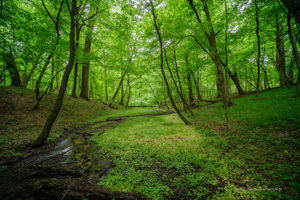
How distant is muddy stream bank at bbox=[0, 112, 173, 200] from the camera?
3.13 metres

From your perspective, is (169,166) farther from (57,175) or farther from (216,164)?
(57,175)

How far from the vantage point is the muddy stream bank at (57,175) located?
3.13 m

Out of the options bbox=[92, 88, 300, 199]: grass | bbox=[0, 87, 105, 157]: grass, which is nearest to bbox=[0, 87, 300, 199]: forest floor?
bbox=[92, 88, 300, 199]: grass

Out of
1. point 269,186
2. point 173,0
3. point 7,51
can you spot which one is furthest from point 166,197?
point 173,0

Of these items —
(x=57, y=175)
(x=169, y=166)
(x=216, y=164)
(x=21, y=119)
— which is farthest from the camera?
(x=21, y=119)

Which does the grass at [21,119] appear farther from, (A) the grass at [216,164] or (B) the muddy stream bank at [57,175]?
(A) the grass at [216,164]

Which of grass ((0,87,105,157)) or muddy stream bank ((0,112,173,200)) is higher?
grass ((0,87,105,157))

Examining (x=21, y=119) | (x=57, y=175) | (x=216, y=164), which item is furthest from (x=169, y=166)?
(x=21, y=119)

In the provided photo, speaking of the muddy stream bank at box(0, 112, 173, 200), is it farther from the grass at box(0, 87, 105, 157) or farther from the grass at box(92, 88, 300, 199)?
the grass at box(0, 87, 105, 157)

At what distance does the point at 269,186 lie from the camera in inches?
120

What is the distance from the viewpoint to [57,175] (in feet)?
13.1

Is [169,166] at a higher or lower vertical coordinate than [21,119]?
lower

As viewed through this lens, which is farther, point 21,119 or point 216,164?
point 21,119

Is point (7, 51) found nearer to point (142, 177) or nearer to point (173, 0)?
point (142, 177)
